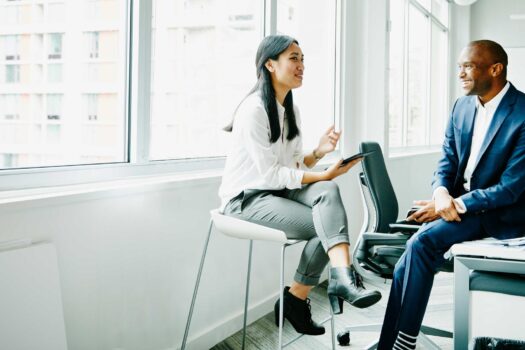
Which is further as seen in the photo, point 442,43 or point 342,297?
point 442,43

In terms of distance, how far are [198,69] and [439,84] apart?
5.62m

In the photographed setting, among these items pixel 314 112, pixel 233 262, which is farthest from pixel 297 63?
pixel 314 112

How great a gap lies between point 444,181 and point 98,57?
165 cm

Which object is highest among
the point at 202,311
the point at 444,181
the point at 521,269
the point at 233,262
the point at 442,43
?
the point at 442,43

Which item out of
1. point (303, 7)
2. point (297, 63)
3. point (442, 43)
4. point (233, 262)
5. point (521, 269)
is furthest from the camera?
point (442, 43)

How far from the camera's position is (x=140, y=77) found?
→ 2.19 meters

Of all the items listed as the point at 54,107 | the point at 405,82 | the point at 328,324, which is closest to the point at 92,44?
the point at 54,107

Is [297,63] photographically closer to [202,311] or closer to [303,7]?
[202,311]

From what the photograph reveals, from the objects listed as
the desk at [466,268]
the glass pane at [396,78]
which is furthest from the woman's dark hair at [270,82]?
the glass pane at [396,78]

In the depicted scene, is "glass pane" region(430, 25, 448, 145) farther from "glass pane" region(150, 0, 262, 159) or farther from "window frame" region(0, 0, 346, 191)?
"window frame" region(0, 0, 346, 191)

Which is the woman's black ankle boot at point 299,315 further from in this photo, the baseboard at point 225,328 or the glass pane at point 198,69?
the glass pane at point 198,69

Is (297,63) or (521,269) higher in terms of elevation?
(297,63)

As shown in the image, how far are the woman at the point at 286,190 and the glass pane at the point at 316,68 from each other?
1.69 m

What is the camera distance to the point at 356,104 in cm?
419
